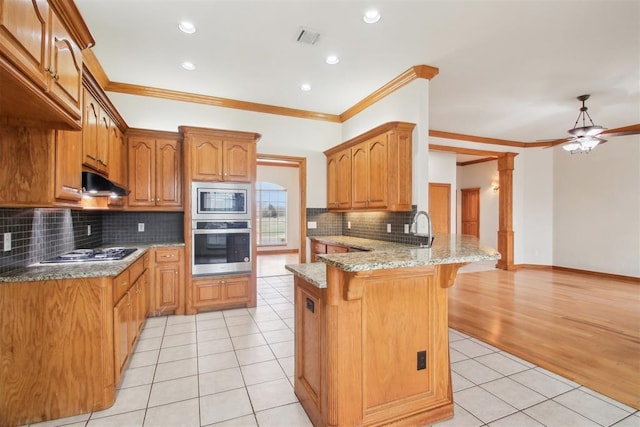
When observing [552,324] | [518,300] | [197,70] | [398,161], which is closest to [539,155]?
[518,300]

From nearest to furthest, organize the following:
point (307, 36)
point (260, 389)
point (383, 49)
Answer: point (260, 389)
point (307, 36)
point (383, 49)

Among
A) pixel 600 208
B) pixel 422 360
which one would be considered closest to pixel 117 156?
pixel 422 360

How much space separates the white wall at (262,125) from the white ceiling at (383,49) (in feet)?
0.90

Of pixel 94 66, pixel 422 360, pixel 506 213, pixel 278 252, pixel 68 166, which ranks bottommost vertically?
pixel 278 252

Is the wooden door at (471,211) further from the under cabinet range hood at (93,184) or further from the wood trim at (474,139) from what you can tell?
the under cabinet range hood at (93,184)

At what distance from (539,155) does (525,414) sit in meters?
6.95

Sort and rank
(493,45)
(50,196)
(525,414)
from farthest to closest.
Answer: (493,45)
(525,414)
(50,196)

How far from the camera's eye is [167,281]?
3871 millimetres

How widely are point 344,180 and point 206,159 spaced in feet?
6.73

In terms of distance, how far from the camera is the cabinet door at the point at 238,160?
13.4ft

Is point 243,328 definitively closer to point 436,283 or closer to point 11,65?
point 436,283

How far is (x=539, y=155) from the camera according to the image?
23.5 ft

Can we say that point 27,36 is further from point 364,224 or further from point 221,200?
point 364,224

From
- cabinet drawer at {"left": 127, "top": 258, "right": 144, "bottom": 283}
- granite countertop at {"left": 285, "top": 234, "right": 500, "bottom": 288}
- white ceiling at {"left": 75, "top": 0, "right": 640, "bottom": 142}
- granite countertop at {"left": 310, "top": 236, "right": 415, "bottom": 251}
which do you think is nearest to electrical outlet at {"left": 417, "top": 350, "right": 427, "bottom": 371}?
granite countertop at {"left": 285, "top": 234, "right": 500, "bottom": 288}
